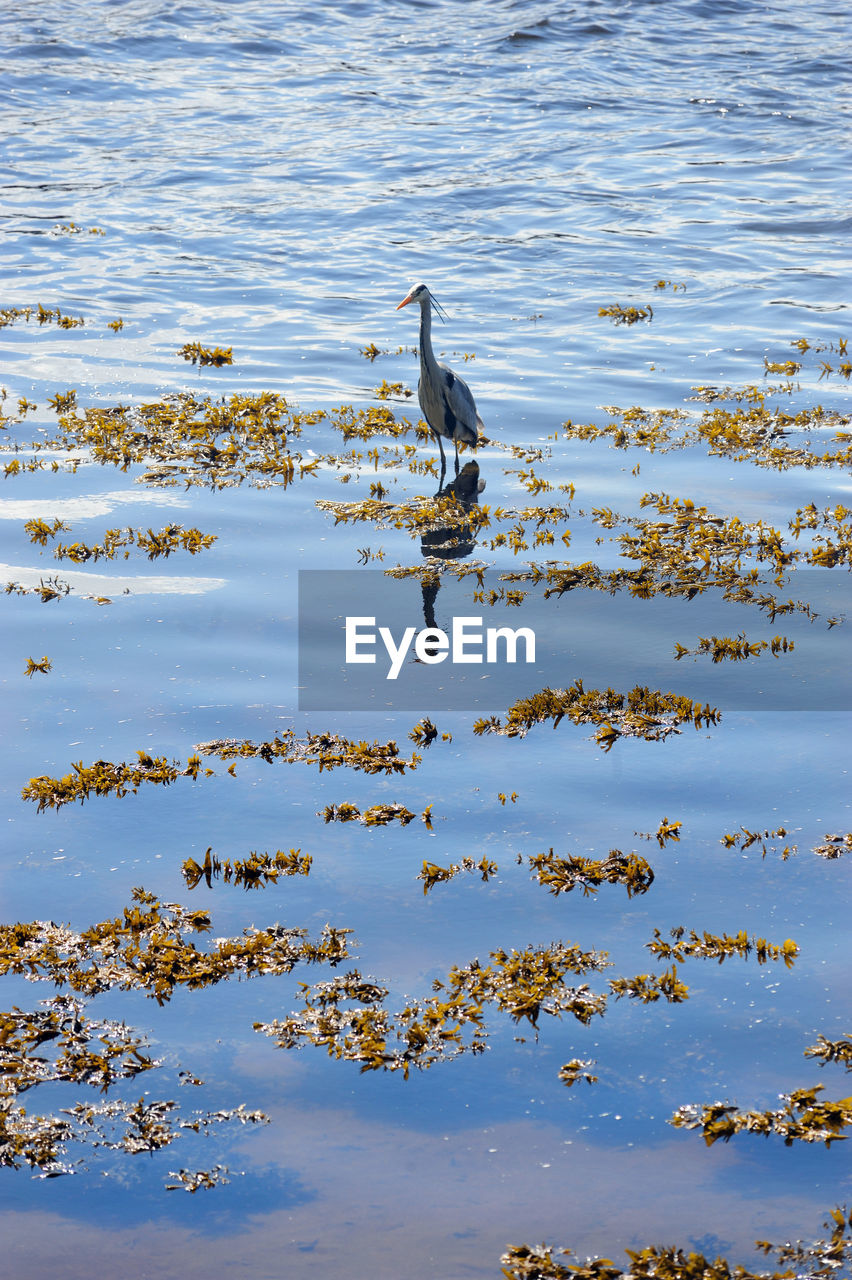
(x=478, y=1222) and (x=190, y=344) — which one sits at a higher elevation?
(x=190, y=344)

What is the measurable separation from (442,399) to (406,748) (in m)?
5.05

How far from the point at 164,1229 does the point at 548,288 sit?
624 inches

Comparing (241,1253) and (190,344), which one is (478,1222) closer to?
(241,1253)

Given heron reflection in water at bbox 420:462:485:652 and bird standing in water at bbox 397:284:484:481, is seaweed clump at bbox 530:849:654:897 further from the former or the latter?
bird standing in water at bbox 397:284:484:481

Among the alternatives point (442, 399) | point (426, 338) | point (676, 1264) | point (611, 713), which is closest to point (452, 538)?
point (442, 399)

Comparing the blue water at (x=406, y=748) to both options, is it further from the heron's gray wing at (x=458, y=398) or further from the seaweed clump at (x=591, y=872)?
the heron's gray wing at (x=458, y=398)

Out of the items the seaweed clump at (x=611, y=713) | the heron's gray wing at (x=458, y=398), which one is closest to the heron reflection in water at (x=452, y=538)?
the heron's gray wing at (x=458, y=398)

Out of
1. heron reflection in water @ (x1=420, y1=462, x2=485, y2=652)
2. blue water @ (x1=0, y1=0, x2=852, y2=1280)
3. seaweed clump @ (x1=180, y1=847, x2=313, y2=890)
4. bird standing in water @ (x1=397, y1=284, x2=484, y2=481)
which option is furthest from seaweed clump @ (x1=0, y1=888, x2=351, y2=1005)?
bird standing in water @ (x1=397, y1=284, x2=484, y2=481)

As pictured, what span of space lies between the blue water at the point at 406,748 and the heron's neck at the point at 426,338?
3.30 feet

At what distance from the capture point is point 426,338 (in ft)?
37.5

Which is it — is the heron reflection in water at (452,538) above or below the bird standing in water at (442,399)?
below

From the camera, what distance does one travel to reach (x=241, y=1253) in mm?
3947

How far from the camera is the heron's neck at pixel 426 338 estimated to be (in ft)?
36.5

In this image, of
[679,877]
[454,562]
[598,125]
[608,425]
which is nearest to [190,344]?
[608,425]
